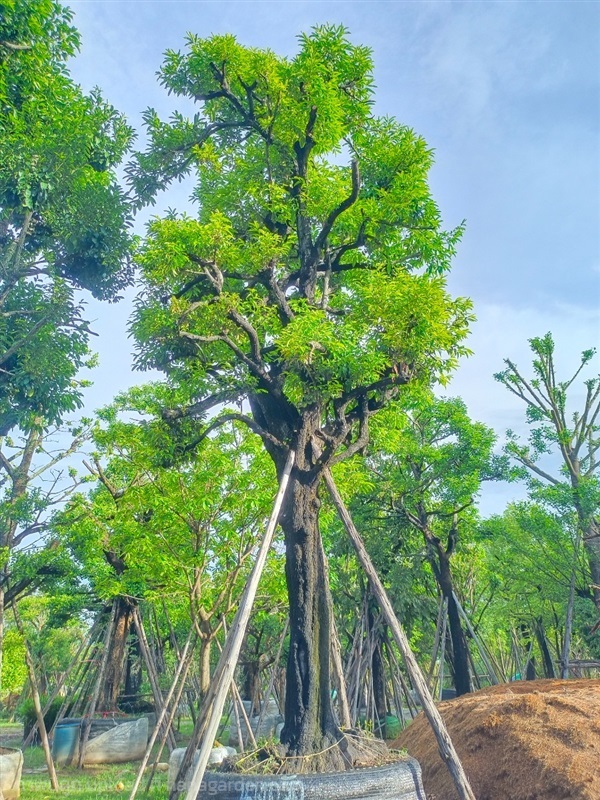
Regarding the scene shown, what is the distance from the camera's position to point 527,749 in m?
7.32

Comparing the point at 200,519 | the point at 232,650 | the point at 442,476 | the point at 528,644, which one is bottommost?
the point at 232,650

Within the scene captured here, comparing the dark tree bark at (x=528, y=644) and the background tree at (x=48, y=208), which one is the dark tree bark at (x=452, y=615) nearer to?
the dark tree bark at (x=528, y=644)

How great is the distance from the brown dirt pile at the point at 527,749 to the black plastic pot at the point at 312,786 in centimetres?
228

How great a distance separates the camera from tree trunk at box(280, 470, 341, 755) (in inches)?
244

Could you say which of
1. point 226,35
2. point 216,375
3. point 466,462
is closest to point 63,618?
point 466,462

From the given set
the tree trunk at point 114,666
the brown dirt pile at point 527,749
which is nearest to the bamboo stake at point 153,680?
the tree trunk at point 114,666

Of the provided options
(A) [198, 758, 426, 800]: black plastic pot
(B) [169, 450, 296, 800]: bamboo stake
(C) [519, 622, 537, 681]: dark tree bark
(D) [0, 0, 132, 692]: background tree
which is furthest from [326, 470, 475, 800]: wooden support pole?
(C) [519, 622, 537, 681]: dark tree bark

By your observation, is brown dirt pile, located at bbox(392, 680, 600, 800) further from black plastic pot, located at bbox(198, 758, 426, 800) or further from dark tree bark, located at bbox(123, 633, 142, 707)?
dark tree bark, located at bbox(123, 633, 142, 707)

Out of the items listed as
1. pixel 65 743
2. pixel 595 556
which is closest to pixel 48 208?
pixel 65 743

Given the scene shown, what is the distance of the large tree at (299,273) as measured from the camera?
6.79m

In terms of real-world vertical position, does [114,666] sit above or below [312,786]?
above

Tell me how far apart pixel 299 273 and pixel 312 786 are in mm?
6072

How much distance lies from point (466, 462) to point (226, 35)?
11494 millimetres

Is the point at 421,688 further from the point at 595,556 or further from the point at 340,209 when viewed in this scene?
the point at 595,556
